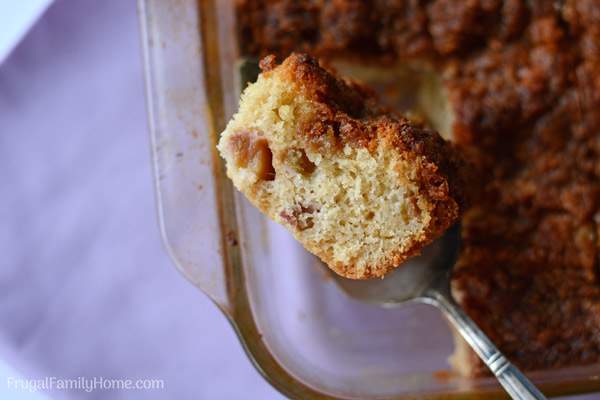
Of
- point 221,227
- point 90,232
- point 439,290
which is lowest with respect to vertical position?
point 90,232

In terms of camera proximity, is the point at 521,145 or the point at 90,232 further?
the point at 90,232

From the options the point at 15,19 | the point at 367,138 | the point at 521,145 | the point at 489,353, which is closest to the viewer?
the point at 367,138

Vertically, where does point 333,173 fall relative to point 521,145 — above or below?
Answer: above

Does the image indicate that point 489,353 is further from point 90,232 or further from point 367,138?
point 90,232

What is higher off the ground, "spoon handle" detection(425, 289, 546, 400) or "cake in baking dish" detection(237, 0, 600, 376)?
"cake in baking dish" detection(237, 0, 600, 376)

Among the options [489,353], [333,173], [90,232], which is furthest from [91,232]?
[489,353]

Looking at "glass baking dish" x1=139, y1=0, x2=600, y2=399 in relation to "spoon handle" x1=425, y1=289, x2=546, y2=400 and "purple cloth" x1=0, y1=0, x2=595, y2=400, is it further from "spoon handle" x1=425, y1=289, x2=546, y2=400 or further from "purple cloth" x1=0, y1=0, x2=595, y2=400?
"purple cloth" x1=0, y1=0, x2=595, y2=400

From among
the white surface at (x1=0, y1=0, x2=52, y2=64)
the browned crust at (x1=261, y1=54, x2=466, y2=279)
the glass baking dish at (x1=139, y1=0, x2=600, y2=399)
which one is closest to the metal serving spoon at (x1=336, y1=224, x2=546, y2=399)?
the glass baking dish at (x1=139, y1=0, x2=600, y2=399)
